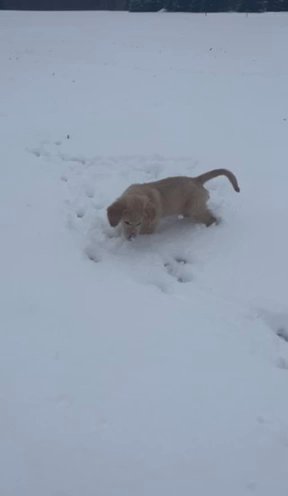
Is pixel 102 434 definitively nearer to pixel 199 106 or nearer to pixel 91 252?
pixel 91 252

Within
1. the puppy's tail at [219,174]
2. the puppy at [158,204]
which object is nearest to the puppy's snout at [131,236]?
the puppy at [158,204]

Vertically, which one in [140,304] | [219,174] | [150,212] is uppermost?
[219,174]

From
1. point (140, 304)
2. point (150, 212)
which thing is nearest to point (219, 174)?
point (150, 212)

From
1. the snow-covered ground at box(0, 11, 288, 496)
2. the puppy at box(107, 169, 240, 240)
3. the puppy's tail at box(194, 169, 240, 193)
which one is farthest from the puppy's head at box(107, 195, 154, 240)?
the puppy's tail at box(194, 169, 240, 193)

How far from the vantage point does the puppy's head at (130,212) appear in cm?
366

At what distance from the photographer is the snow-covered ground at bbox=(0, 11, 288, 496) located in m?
2.23

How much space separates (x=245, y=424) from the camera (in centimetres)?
241

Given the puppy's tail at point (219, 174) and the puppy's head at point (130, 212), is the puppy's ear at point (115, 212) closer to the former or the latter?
the puppy's head at point (130, 212)

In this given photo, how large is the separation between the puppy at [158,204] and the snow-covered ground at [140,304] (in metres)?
0.13

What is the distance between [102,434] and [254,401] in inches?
28.5

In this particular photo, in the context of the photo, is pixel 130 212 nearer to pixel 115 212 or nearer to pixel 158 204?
pixel 115 212

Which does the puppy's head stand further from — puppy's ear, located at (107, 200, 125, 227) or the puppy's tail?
the puppy's tail

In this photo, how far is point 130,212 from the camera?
3.66m

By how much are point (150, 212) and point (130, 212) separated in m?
0.15
